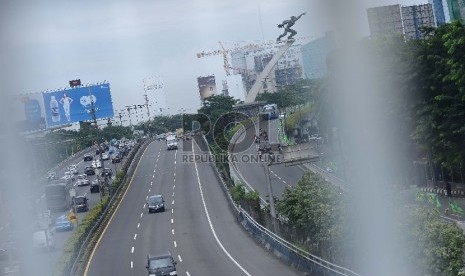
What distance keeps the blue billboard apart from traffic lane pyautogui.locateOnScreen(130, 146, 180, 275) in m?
8.48

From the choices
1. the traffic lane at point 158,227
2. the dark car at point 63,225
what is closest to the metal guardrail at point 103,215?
the dark car at point 63,225

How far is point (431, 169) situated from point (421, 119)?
6.87 meters

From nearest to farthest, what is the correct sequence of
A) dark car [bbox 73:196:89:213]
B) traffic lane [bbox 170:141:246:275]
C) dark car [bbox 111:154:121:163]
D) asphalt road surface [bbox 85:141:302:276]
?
traffic lane [bbox 170:141:246:275]
asphalt road surface [bbox 85:141:302:276]
dark car [bbox 73:196:89:213]
dark car [bbox 111:154:121:163]

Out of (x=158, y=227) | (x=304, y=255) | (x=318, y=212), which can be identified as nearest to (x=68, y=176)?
(x=158, y=227)

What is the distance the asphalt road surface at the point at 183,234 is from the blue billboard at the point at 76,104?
7.93 meters

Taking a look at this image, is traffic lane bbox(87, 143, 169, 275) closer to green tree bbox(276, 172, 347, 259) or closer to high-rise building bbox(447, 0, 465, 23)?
green tree bbox(276, 172, 347, 259)

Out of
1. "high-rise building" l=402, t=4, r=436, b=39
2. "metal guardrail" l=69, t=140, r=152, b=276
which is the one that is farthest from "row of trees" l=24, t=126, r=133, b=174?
"high-rise building" l=402, t=4, r=436, b=39

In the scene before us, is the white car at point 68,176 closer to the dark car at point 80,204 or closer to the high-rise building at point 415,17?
the dark car at point 80,204

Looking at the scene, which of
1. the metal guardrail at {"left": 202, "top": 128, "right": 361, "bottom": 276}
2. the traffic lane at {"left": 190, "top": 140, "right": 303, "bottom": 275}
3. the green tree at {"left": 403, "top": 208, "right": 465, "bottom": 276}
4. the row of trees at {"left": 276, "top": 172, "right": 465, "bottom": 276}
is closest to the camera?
the green tree at {"left": 403, "top": 208, "right": 465, "bottom": 276}

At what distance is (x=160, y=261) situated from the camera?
128ft

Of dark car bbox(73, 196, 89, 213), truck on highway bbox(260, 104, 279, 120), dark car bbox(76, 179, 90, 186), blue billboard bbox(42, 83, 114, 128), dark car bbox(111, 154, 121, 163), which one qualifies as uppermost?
blue billboard bbox(42, 83, 114, 128)

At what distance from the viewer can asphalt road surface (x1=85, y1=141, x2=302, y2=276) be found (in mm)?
42438

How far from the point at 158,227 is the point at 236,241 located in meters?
11.2

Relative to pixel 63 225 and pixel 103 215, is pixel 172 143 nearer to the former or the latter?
pixel 103 215
